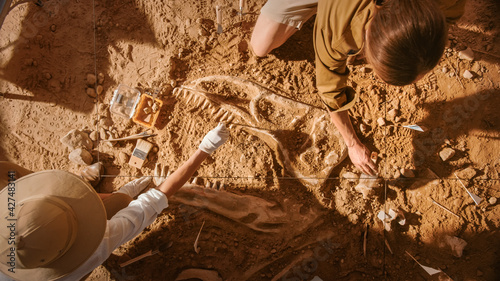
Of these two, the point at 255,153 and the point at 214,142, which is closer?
the point at 214,142

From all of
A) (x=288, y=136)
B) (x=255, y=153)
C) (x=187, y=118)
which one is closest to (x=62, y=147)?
(x=187, y=118)

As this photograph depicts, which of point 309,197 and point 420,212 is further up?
point 309,197

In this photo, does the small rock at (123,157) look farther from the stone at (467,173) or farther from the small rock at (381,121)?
the stone at (467,173)

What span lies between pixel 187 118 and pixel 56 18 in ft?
5.28

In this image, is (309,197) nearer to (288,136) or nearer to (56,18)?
(288,136)

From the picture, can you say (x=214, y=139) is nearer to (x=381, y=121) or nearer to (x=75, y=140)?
(x=75, y=140)

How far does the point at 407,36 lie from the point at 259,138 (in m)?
1.45

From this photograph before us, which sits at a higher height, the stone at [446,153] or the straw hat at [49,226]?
the straw hat at [49,226]

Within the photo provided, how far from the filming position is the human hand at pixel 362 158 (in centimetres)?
237

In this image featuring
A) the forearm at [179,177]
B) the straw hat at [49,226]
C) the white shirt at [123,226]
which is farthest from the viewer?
the forearm at [179,177]

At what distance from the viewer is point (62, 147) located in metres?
2.58

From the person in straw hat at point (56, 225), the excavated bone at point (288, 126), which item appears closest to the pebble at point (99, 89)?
the excavated bone at point (288, 126)

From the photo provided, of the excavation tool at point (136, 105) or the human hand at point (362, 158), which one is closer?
the human hand at point (362, 158)

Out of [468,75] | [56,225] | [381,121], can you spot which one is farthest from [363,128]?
[56,225]
